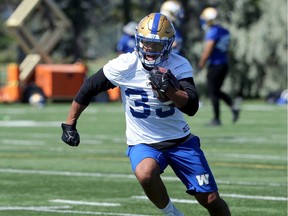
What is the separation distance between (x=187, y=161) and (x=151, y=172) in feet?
0.92

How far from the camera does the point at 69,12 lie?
49.7 meters

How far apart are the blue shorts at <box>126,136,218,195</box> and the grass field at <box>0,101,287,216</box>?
1557 mm

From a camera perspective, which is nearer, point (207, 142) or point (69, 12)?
point (207, 142)

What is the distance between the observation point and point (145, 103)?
286 inches

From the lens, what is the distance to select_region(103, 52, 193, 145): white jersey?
723cm

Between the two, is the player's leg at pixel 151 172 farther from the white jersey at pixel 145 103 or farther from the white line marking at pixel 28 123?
the white line marking at pixel 28 123

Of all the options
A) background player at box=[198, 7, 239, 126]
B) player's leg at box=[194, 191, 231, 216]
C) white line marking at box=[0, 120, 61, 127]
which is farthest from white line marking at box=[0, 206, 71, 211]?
white line marking at box=[0, 120, 61, 127]

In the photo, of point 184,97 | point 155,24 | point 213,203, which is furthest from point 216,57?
point 184,97

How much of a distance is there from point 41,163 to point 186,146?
5.77 metres

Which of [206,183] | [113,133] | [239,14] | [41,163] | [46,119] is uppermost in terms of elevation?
[206,183]

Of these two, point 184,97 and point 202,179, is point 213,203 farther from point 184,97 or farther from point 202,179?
point 184,97

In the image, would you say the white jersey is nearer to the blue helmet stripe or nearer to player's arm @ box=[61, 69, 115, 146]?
player's arm @ box=[61, 69, 115, 146]

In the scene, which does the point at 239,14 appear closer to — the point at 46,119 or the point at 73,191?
the point at 46,119

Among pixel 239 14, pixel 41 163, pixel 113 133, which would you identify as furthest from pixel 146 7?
pixel 41 163
